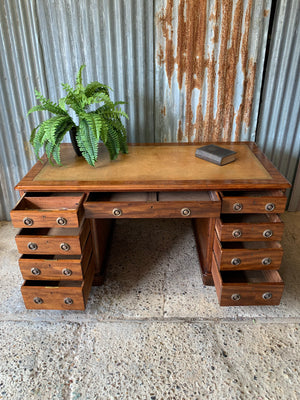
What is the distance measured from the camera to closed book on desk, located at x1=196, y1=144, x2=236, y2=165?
81.2 inches

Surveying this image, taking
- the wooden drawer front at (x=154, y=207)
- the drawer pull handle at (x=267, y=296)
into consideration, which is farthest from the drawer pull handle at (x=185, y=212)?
the drawer pull handle at (x=267, y=296)

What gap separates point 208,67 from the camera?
232 centimetres

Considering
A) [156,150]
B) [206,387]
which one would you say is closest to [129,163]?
[156,150]

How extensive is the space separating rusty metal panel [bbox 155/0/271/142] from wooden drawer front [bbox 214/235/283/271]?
96cm

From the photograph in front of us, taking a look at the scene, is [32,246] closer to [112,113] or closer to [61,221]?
[61,221]

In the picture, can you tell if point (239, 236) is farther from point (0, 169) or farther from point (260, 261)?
point (0, 169)

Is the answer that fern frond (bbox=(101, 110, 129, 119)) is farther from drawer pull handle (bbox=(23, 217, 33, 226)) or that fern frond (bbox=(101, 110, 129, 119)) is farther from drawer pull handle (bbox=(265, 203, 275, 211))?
drawer pull handle (bbox=(265, 203, 275, 211))

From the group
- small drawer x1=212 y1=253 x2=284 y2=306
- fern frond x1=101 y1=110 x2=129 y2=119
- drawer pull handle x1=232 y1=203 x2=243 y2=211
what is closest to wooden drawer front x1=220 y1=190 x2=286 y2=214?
drawer pull handle x1=232 y1=203 x2=243 y2=211

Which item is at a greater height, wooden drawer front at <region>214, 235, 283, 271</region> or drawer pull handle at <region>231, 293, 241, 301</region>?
wooden drawer front at <region>214, 235, 283, 271</region>

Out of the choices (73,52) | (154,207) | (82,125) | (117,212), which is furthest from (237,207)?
(73,52)

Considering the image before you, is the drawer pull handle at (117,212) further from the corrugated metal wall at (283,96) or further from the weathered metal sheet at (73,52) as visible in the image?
the corrugated metal wall at (283,96)

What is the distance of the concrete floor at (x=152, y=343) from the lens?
5.20 feet

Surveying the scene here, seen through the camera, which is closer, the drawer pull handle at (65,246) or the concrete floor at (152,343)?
the concrete floor at (152,343)

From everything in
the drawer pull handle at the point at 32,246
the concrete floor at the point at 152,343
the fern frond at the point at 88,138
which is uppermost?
the fern frond at the point at 88,138
